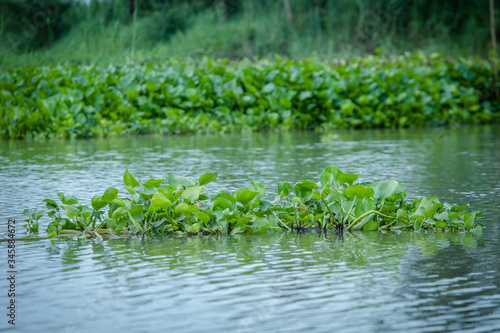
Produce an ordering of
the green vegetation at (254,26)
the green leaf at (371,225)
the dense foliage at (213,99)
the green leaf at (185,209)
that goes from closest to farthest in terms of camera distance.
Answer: the green leaf at (185,209) < the green leaf at (371,225) < the dense foliage at (213,99) < the green vegetation at (254,26)

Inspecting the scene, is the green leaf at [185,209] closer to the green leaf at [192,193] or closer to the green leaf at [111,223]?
the green leaf at [192,193]

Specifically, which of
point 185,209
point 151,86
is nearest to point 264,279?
point 185,209

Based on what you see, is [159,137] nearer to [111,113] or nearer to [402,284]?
[111,113]

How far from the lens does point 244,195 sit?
343 centimetres

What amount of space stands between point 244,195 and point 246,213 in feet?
0.33

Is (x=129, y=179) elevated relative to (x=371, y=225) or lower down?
elevated

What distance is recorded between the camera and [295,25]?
16172 millimetres

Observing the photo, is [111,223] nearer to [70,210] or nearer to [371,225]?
[70,210]

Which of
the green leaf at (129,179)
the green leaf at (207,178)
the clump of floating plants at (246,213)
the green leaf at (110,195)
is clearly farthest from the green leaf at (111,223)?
the green leaf at (207,178)

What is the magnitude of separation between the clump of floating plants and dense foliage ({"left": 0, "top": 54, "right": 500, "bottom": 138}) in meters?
6.15

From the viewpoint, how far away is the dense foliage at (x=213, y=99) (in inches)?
380

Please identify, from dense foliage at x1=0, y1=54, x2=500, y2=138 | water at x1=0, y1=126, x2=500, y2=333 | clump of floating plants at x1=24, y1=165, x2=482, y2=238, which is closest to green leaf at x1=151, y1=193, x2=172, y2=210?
clump of floating plants at x1=24, y1=165, x2=482, y2=238

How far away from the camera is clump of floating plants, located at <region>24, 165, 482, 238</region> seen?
3322 millimetres

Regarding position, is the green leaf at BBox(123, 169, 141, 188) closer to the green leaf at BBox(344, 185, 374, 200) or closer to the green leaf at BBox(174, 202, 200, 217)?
the green leaf at BBox(174, 202, 200, 217)
